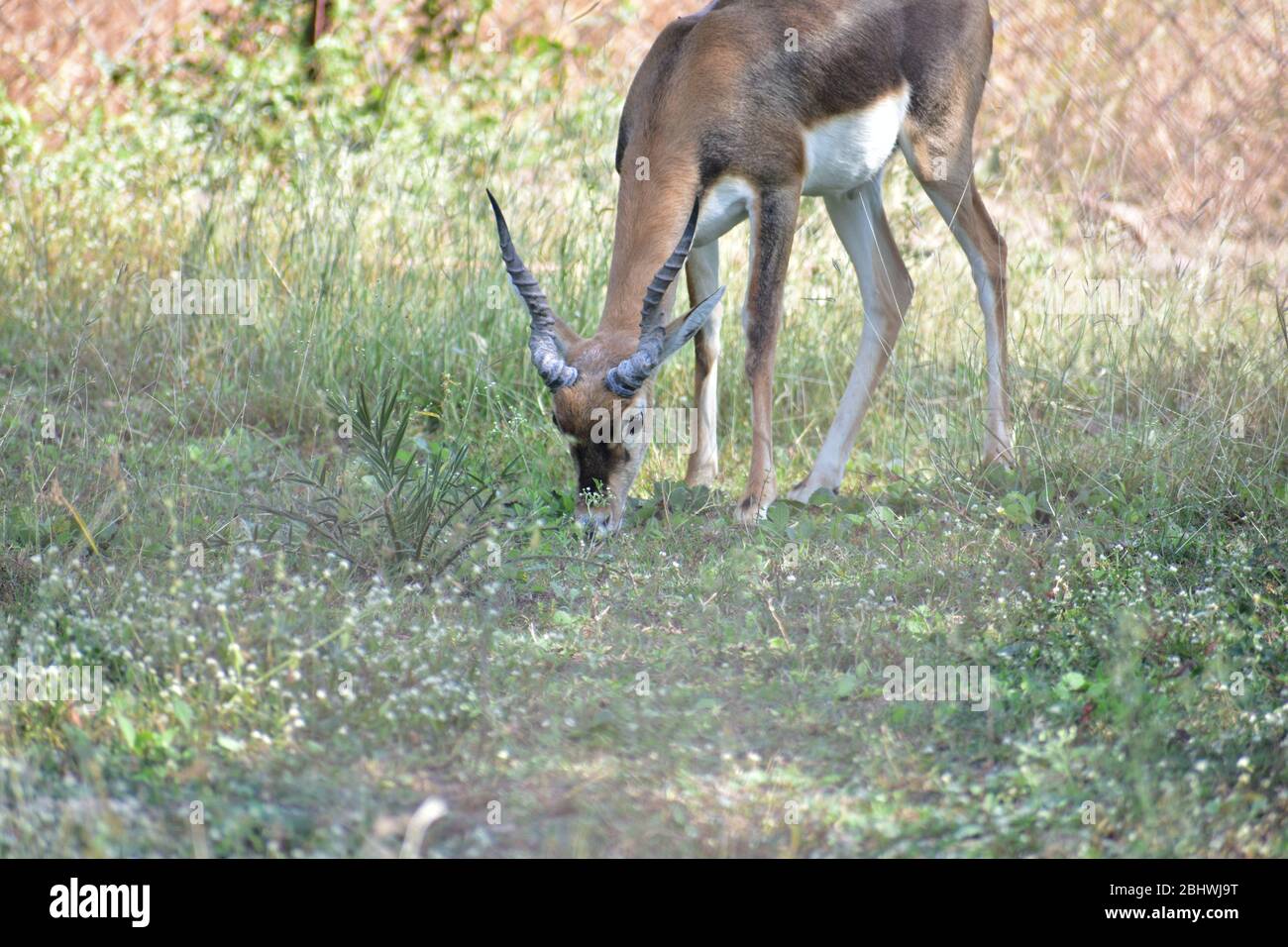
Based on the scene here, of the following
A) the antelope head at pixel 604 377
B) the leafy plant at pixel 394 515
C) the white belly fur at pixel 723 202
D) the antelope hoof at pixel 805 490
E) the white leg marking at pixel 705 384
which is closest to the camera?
the leafy plant at pixel 394 515

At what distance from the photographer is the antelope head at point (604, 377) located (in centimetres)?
558

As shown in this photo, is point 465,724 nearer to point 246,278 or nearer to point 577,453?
point 577,453

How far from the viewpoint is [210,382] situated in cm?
722

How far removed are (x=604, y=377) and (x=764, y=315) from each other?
36.4 inches

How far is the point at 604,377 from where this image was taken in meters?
5.62

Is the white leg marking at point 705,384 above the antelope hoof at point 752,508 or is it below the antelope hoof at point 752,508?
above

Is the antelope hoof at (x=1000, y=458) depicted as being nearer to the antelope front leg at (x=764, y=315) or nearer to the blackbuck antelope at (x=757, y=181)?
the blackbuck antelope at (x=757, y=181)

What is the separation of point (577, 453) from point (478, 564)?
696 millimetres

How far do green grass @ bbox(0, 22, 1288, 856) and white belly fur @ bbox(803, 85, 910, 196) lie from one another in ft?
3.47

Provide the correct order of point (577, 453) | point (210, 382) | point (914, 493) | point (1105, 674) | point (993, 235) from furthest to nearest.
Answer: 1. point (210, 382)
2. point (993, 235)
3. point (914, 493)
4. point (577, 453)
5. point (1105, 674)

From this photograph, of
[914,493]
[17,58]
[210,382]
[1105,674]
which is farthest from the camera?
[17,58]

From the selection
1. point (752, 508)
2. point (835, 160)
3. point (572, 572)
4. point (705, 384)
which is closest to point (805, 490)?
point (752, 508)

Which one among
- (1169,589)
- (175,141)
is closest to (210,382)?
(175,141)

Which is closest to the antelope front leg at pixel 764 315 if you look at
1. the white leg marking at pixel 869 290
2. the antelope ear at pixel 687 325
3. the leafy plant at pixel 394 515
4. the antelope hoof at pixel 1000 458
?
the antelope ear at pixel 687 325
